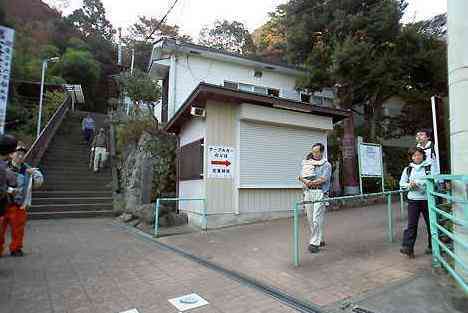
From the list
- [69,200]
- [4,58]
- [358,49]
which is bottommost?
[69,200]

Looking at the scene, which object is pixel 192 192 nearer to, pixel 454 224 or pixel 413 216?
pixel 413 216

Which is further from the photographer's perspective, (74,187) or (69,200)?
(74,187)

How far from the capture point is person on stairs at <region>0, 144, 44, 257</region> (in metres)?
5.32

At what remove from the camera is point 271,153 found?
889cm

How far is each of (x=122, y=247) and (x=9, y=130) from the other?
1559 cm

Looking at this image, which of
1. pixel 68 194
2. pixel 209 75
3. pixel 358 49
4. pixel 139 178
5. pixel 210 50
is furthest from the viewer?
pixel 209 75

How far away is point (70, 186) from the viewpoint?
39.1ft

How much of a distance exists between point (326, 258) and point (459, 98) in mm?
2914

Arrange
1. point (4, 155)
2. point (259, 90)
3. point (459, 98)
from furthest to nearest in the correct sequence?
point (259, 90), point (4, 155), point (459, 98)

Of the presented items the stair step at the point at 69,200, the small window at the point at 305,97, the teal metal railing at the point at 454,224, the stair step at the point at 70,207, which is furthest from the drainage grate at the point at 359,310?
the small window at the point at 305,97

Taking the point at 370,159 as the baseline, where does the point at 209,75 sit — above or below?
above

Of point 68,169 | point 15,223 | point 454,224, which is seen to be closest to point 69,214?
point 68,169

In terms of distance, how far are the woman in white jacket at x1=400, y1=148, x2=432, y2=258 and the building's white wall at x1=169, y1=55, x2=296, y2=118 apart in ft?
32.9

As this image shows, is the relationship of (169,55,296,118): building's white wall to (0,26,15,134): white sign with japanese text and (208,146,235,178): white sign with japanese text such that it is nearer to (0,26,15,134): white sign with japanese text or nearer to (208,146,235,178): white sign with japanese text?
(208,146,235,178): white sign with japanese text
